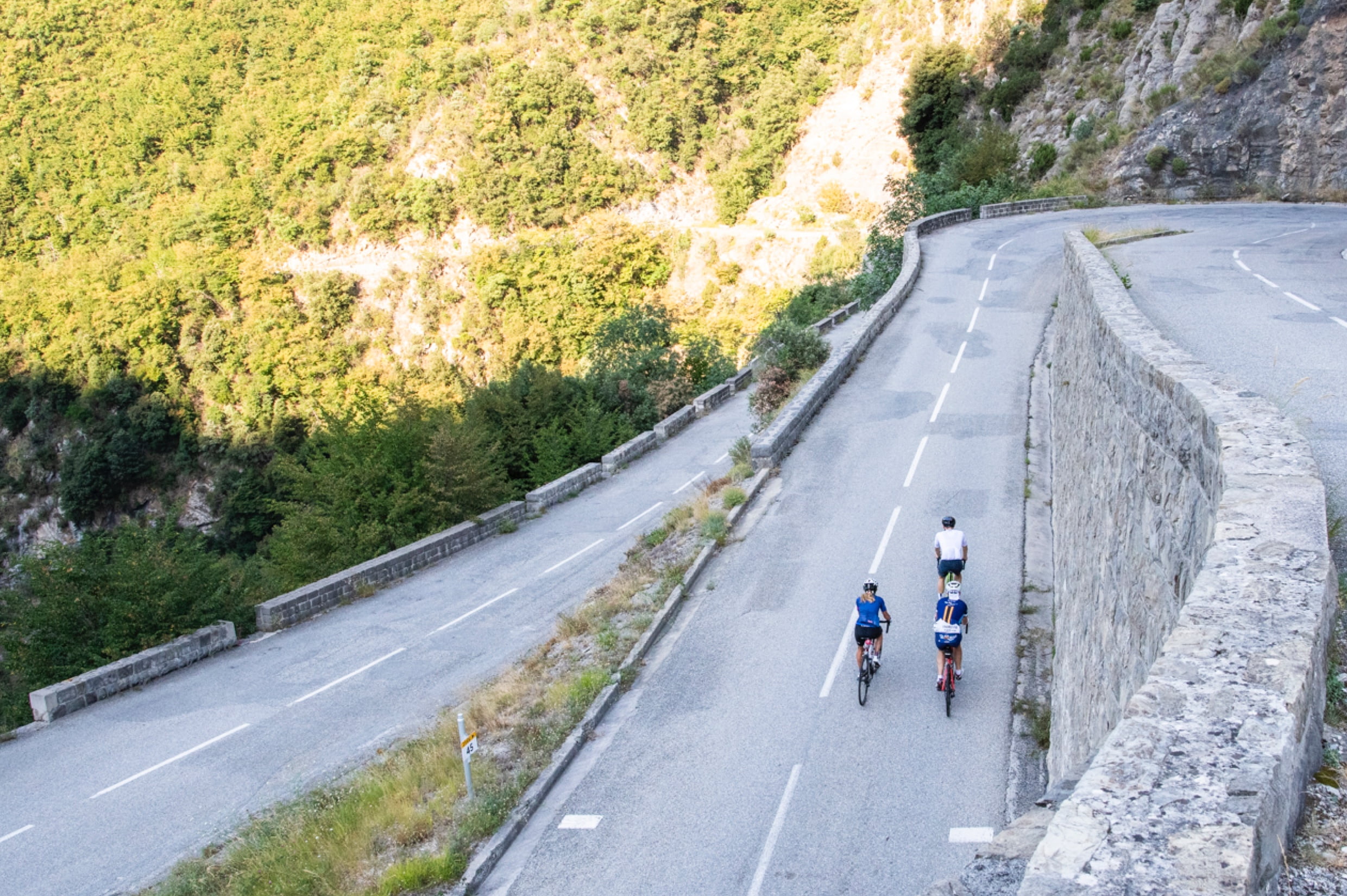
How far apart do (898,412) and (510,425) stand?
1228 centimetres

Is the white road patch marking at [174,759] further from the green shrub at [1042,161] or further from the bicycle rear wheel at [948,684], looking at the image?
the green shrub at [1042,161]

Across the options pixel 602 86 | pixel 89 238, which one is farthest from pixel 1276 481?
pixel 89 238

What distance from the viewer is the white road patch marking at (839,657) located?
1048 centimetres

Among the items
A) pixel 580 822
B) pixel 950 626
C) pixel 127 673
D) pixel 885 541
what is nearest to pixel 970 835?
pixel 950 626

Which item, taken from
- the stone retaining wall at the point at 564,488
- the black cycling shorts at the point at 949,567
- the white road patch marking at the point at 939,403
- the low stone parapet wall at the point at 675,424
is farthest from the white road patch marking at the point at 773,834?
the low stone parapet wall at the point at 675,424

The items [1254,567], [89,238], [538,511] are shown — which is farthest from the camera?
[89,238]

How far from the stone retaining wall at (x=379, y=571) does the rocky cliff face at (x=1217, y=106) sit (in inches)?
1162

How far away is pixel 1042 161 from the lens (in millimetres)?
42562

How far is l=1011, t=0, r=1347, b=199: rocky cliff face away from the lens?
1283 inches

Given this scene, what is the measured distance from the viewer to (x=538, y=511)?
72.9 ft

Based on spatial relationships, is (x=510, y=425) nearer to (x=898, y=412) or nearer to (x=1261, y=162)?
(x=898, y=412)

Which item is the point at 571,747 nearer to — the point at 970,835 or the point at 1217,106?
the point at 970,835

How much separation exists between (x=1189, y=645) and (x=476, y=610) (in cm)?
1466

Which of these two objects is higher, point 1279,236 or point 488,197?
point 488,197
